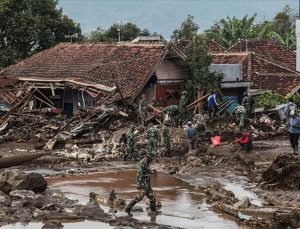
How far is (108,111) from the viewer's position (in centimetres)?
2880

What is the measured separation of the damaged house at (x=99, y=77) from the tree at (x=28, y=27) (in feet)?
20.6

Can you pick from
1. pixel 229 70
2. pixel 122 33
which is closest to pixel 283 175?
pixel 229 70

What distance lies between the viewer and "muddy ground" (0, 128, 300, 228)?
18.2m

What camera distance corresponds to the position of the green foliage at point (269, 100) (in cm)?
3083

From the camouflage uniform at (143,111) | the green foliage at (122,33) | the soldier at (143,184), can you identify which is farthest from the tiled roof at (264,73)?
the green foliage at (122,33)

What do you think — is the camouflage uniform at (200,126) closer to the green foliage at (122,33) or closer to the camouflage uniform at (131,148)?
the camouflage uniform at (131,148)

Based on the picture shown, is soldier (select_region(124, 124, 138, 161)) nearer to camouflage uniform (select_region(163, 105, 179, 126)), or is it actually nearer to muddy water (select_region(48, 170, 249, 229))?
muddy water (select_region(48, 170, 249, 229))

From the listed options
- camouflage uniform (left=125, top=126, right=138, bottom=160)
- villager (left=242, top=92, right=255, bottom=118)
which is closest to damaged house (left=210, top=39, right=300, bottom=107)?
villager (left=242, top=92, right=255, bottom=118)

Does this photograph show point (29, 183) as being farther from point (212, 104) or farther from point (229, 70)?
point (229, 70)

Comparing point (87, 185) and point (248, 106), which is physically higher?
point (248, 106)

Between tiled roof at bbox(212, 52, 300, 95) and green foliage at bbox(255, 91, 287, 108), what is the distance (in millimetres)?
2052

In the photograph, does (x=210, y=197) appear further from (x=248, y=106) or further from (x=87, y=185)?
(x=248, y=106)

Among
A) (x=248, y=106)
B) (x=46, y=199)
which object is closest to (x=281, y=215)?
(x=46, y=199)

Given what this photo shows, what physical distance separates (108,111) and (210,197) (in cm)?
1147
